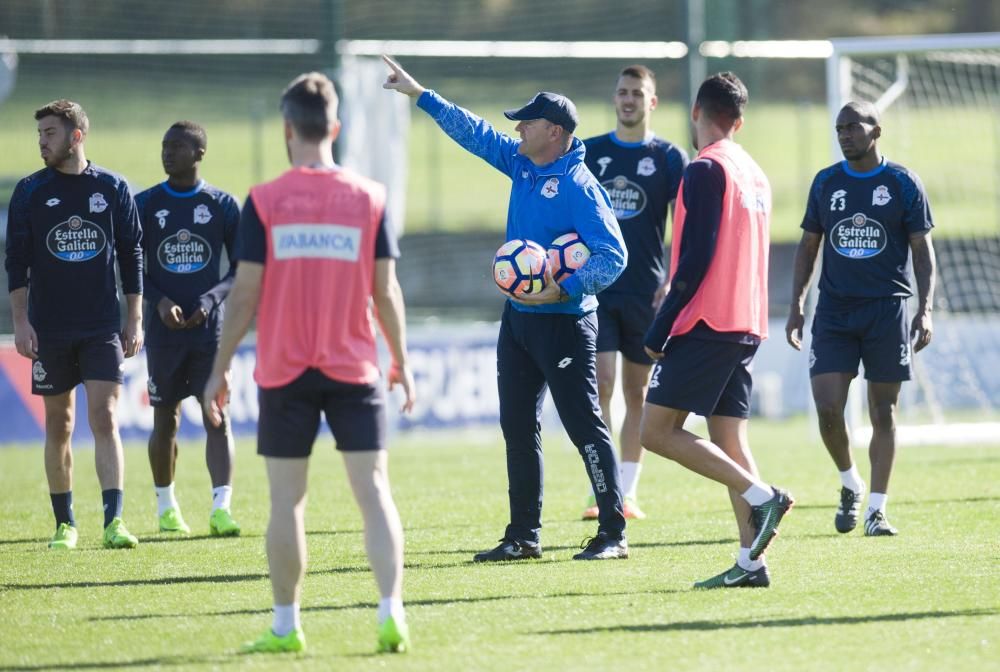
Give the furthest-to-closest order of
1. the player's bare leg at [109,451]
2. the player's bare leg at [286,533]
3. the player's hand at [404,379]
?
the player's bare leg at [109,451]
the player's hand at [404,379]
the player's bare leg at [286,533]

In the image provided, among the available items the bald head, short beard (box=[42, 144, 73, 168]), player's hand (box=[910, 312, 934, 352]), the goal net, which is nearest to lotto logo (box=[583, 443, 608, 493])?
player's hand (box=[910, 312, 934, 352])

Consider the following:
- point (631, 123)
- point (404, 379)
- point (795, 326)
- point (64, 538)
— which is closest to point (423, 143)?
point (631, 123)

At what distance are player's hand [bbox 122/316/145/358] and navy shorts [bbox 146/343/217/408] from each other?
1.51 feet

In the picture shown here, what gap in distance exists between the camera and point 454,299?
2145 cm

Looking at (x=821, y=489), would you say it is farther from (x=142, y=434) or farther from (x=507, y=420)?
(x=142, y=434)

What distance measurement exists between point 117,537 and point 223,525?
0.73 metres

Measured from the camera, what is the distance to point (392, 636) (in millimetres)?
5691

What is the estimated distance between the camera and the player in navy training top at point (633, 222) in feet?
32.1

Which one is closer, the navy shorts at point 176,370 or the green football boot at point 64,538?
the green football boot at point 64,538

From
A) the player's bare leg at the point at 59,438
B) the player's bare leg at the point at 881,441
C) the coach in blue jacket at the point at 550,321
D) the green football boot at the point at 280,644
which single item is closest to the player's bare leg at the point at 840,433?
the player's bare leg at the point at 881,441

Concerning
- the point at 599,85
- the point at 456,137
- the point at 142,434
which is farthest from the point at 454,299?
the point at 456,137

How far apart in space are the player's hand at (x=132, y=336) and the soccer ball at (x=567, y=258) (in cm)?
251

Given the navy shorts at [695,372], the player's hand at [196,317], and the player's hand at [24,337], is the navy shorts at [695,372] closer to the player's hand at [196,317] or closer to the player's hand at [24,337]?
the player's hand at [196,317]

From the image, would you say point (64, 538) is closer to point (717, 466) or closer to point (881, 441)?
point (717, 466)
